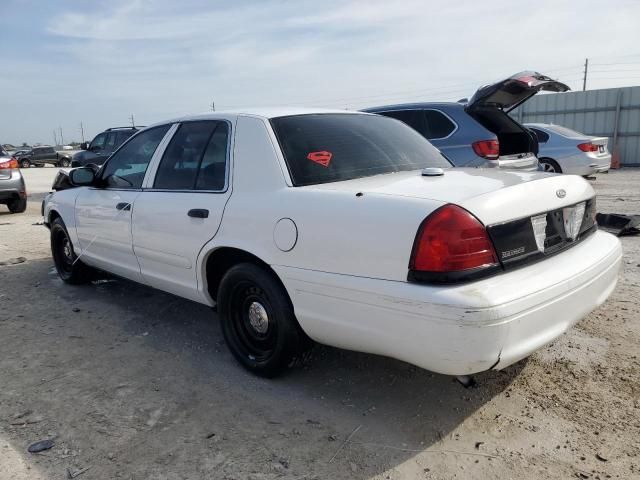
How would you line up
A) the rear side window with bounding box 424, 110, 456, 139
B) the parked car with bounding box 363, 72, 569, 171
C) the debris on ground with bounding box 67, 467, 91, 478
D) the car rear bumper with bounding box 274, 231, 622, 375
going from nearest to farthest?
the car rear bumper with bounding box 274, 231, 622, 375
the debris on ground with bounding box 67, 467, 91, 478
the parked car with bounding box 363, 72, 569, 171
the rear side window with bounding box 424, 110, 456, 139

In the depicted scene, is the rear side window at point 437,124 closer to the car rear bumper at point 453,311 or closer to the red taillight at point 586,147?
the car rear bumper at point 453,311

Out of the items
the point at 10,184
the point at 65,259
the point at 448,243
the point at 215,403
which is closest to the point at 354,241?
the point at 448,243

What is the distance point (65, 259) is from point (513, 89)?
17.3ft

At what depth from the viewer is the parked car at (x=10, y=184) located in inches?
431

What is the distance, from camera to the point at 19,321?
4.45 meters

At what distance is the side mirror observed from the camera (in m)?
4.54

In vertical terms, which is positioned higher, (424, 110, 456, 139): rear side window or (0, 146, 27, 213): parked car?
(424, 110, 456, 139): rear side window

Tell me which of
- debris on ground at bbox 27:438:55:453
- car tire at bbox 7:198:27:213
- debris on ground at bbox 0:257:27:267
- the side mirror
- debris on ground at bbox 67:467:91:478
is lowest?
debris on ground at bbox 67:467:91:478

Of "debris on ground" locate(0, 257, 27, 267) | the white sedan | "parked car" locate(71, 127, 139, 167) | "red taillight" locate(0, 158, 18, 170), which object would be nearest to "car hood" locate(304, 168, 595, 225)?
the white sedan

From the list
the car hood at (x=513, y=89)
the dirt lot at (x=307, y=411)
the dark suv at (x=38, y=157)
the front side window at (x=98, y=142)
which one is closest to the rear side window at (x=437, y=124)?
the car hood at (x=513, y=89)

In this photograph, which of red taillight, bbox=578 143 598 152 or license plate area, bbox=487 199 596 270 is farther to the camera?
red taillight, bbox=578 143 598 152

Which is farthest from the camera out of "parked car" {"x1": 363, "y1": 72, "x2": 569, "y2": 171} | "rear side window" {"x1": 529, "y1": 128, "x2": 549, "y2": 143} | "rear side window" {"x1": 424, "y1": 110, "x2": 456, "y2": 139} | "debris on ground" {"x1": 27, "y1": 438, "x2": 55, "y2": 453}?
"rear side window" {"x1": 529, "y1": 128, "x2": 549, "y2": 143}

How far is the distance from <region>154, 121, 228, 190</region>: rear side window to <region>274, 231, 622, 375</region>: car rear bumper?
97 cm

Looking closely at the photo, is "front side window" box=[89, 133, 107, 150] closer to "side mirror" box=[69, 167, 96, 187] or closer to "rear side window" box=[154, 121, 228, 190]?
"side mirror" box=[69, 167, 96, 187]
